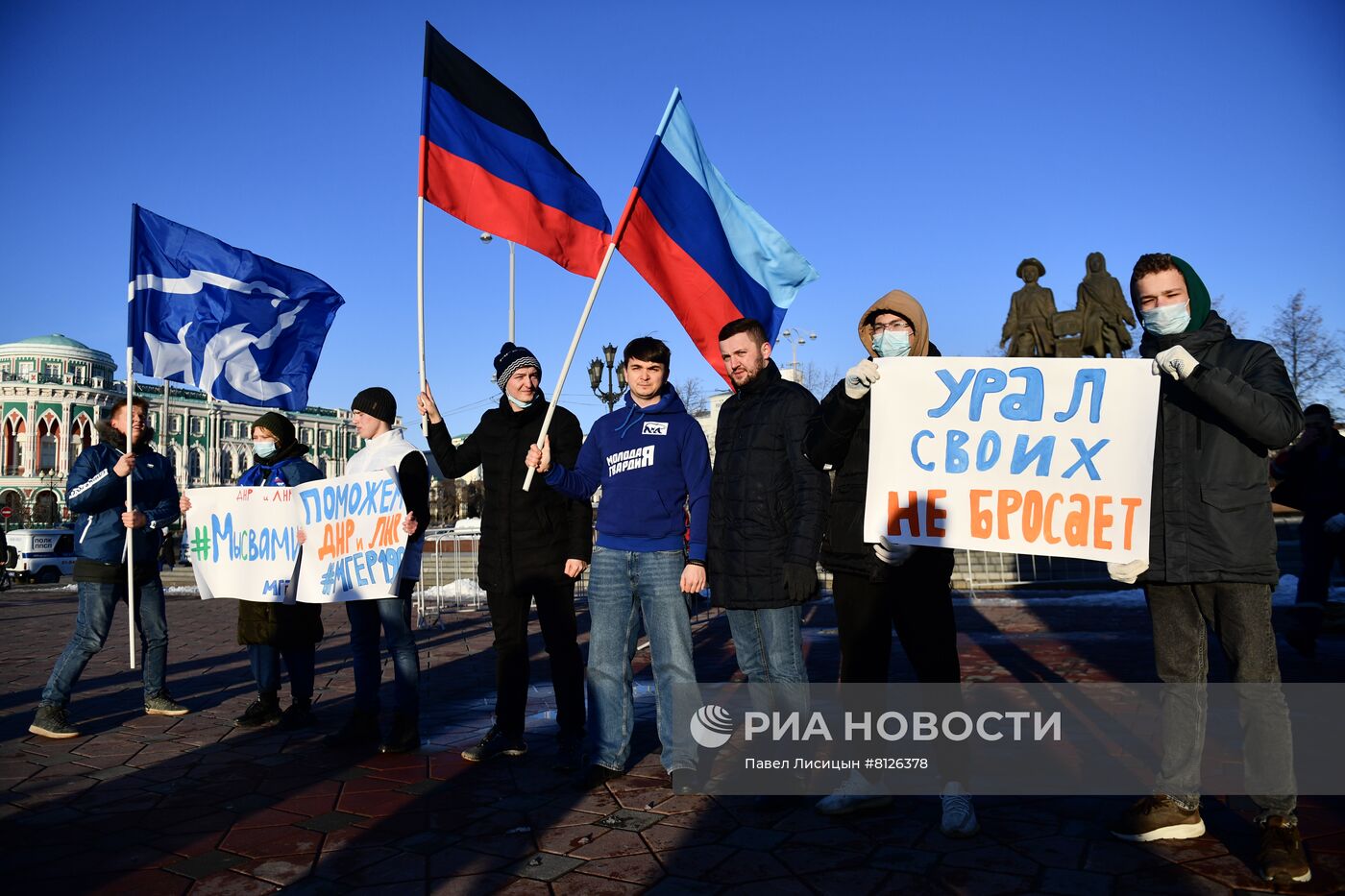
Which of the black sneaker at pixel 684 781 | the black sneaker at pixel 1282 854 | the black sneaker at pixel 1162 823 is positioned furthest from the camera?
the black sneaker at pixel 684 781

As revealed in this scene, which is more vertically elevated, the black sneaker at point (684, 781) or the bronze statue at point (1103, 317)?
the bronze statue at point (1103, 317)

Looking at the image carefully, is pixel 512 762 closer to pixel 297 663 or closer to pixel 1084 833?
pixel 297 663

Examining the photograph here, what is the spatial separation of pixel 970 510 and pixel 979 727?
2.19 meters

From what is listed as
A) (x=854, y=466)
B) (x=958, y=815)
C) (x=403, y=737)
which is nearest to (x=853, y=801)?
(x=958, y=815)

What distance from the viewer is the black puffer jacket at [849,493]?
3.77 meters

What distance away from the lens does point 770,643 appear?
413cm

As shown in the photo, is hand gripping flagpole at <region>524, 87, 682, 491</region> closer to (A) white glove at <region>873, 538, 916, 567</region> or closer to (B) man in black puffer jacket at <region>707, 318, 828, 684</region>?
(B) man in black puffer jacket at <region>707, 318, 828, 684</region>

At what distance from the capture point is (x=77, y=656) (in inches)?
228

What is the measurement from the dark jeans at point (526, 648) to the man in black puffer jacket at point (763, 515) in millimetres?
1060

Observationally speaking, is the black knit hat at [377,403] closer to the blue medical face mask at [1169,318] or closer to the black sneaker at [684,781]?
the black sneaker at [684,781]


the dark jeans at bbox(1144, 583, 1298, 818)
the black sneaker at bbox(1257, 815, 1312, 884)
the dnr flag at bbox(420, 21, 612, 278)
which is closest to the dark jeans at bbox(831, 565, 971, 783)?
the dark jeans at bbox(1144, 583, 1298, 818)

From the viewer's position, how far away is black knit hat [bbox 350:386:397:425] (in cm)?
548

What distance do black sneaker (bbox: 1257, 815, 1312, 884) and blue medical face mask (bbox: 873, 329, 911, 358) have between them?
2.07m

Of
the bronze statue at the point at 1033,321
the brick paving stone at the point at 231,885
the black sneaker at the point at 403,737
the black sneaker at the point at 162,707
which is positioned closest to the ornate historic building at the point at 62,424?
the bronze statue at the point at 1033,321
